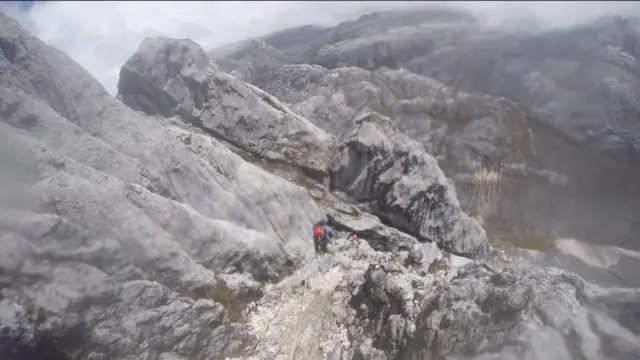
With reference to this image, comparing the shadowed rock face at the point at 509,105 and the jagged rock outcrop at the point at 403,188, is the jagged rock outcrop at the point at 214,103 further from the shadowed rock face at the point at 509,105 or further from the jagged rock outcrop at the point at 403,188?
the shadowed rock face at the point at 509,105

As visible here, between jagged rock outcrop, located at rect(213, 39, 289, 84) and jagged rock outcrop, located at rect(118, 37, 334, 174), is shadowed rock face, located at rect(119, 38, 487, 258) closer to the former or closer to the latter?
jagged rock outcrop, located at rect(118, 37, 334, 174)

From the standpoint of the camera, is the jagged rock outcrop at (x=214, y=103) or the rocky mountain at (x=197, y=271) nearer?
the rocky mountain at (x=197, y=271)

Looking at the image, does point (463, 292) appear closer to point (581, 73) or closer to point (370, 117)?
point (370, 117)

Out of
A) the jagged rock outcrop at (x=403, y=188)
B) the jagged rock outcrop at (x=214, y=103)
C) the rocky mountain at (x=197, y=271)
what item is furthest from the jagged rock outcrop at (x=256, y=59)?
the rocky mountain at (x=197, y=271)

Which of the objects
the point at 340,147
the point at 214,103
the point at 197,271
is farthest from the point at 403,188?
the point at 197,271

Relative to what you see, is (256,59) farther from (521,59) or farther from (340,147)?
(521,59)

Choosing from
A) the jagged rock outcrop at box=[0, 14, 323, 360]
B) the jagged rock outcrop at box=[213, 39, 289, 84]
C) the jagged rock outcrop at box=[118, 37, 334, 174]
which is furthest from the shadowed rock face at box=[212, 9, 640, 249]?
the jagged rock outcrop at box=[0, 14, 323, 360]
